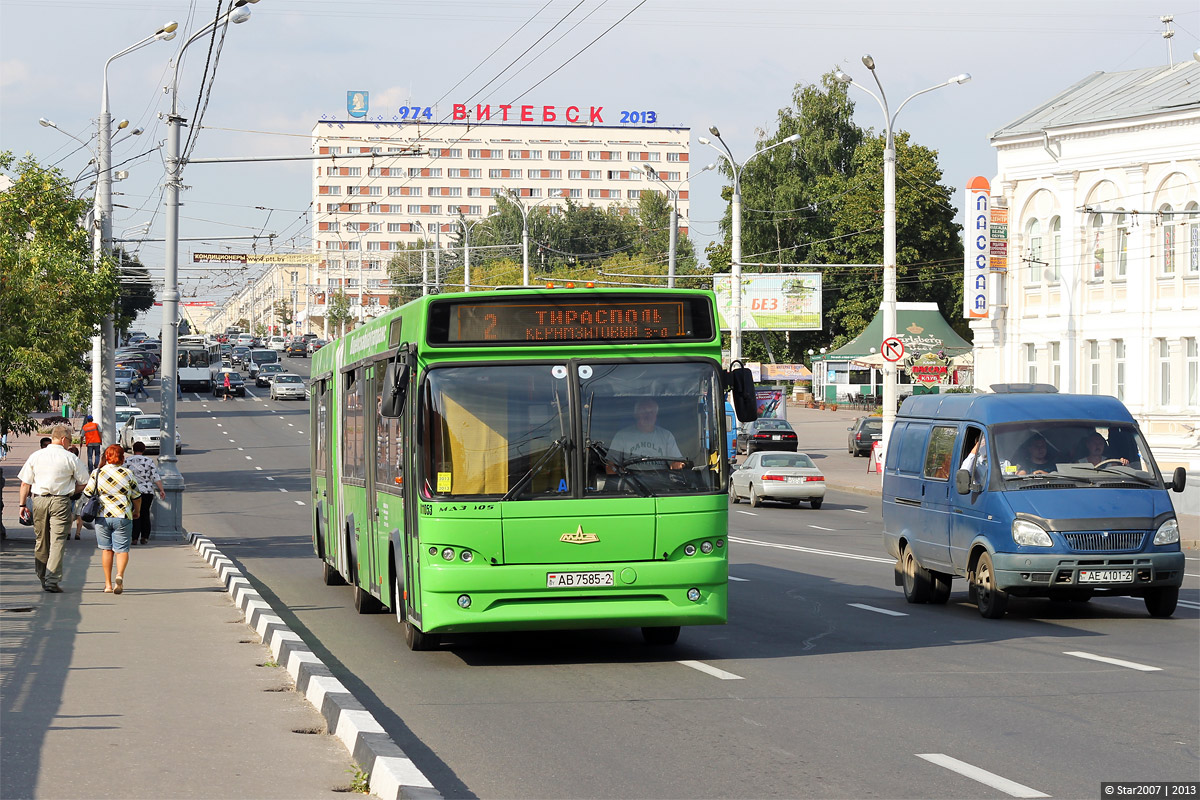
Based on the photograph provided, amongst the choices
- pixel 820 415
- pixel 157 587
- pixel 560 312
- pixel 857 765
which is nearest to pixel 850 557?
pixel 157 587

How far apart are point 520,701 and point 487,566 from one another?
1464mm

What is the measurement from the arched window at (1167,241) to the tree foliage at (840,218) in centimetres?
3576

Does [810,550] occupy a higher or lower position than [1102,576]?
lower

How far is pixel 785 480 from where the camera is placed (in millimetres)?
37125

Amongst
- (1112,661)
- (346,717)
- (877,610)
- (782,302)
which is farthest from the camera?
(782,302)

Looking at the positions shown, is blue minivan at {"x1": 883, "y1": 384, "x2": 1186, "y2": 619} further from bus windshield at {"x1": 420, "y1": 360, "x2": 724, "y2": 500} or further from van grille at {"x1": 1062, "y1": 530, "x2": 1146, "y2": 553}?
bus windshield at {"x1": 420, "y1": 360, "x2": 724, "y2": 500}

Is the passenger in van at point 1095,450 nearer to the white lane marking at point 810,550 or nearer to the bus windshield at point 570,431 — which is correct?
the bus windshield at point 570,431

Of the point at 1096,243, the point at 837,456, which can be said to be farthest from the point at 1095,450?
the point at 837,456

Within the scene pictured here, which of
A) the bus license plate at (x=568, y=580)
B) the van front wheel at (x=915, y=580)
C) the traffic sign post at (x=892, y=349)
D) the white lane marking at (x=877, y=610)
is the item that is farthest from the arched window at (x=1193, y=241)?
the bus license plate at (x=568, y=580)

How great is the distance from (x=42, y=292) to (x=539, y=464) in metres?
16.2

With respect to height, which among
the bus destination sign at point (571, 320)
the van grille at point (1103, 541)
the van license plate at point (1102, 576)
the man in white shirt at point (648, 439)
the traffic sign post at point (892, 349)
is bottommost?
the van license plate at point (1102, 576)

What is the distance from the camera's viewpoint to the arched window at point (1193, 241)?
150 ft

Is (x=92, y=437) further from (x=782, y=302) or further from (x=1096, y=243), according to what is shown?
(x=782, y=302)

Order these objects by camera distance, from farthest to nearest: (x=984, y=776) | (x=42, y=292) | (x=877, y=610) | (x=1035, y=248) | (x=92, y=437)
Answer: (x=1035, y=248) → (x=92, y=437) → (x=42, y=292) → (x=877, y=610) → (x=984, y=776)
